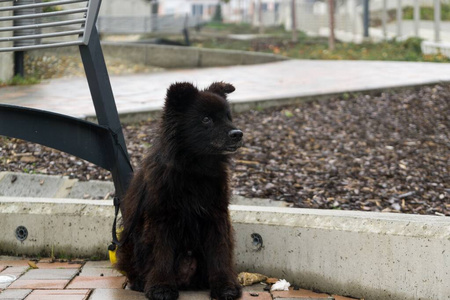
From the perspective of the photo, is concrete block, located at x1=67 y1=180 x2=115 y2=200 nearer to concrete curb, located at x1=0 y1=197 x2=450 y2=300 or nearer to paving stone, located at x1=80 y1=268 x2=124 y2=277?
concrete curb, located at x1=0 y1=197 x2=450 y2=300

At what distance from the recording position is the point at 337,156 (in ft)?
21.2

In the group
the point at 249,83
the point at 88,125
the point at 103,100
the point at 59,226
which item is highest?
the point at 103,100

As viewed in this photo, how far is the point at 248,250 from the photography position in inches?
158

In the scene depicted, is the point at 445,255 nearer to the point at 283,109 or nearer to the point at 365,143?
the point at 365,143

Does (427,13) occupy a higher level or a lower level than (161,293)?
higher

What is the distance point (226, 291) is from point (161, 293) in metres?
0.34

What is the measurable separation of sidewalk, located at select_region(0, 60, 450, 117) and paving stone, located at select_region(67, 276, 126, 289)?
382 cm

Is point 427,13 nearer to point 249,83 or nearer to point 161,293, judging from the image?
point 249,83

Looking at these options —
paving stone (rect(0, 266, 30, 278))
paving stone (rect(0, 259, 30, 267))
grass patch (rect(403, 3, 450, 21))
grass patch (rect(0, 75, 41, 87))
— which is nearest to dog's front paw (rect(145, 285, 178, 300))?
paving stone (rect(0, 266, 30, 278))

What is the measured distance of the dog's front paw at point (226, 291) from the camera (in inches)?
139

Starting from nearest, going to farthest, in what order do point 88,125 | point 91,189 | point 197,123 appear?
point 197,123 → point 88,125 → point 91,189

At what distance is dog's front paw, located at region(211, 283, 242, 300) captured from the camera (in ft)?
11.6

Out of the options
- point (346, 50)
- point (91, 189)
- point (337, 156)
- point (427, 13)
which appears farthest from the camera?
point (427, 13)

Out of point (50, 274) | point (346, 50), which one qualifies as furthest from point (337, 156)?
point (346, 50)
